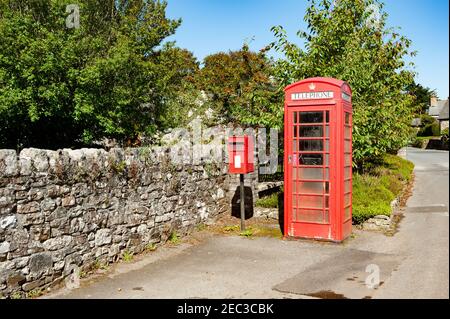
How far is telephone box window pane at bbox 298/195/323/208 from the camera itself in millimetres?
7955

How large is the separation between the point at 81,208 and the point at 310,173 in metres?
3.92

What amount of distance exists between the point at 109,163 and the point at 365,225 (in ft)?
17.3

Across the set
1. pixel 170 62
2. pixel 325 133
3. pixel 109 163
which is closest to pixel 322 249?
pixel 325 133

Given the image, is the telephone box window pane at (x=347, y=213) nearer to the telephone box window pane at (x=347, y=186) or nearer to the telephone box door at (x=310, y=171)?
the telephone box window pane at (x=347, y=186)

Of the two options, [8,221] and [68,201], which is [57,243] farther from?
[8,221]

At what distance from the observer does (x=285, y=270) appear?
21.2ft

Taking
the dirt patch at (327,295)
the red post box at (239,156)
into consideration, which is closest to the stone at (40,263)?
the dirt patch at (327,295)

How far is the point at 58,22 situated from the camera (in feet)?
39.2

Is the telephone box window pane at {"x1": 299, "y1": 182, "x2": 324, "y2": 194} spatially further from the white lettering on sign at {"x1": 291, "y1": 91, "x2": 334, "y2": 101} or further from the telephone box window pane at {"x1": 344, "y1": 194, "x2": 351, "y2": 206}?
the white lettering on sign at {"x1": 291, "y1": 91, "x2": 334, "y2": 101}

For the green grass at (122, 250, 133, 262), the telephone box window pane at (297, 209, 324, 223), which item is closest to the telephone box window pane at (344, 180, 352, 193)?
the telephone box window pane at (297, 209, 324, 223)

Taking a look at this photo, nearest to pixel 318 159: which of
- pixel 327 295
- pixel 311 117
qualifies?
pixel 311 117

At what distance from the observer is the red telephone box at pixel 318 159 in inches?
304
